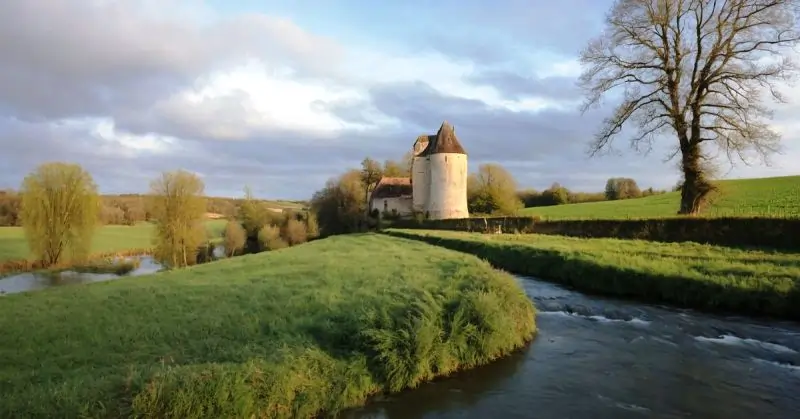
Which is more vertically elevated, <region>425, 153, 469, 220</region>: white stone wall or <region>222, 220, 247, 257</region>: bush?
<region>425, 153, 469, 220</region>: white stone wall

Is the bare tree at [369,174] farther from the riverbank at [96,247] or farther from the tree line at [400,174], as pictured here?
the riverbank at [96,247]

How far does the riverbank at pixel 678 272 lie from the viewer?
12.0 metres

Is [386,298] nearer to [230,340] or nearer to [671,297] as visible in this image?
[230,340]

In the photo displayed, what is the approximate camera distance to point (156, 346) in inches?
327

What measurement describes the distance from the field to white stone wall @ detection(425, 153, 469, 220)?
24228 millimetres

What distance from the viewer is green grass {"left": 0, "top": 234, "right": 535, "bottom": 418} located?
5.97 metres

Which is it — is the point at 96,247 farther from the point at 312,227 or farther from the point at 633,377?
the point at 633,377

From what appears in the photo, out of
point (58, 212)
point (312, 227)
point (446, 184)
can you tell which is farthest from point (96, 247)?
point (446, 184)

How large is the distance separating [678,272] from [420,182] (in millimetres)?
42494

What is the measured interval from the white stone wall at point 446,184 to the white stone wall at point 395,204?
7175 mm

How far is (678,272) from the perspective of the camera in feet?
46.5

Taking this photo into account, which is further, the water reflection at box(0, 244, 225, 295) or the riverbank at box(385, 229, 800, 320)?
the water reflection at box(0, 244, 225, 295)

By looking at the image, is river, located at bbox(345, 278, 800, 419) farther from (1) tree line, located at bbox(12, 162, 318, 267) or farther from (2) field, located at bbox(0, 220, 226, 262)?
(2) field, located at bbox(0, 220, 226, 262)

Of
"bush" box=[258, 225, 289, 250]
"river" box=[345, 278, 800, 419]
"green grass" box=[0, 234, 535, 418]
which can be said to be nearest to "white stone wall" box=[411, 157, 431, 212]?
"bush" box=[258, 225, 289, 250]
